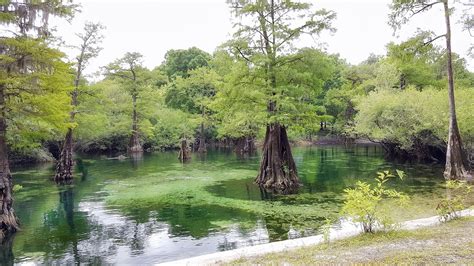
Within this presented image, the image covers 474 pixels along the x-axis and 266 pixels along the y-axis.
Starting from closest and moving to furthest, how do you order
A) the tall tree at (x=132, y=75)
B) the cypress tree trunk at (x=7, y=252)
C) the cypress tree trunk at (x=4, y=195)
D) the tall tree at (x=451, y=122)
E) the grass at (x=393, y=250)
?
1. the grass at (x=393, y=250)
2. the cypress tree trunk at (x=7, y=252)
3. the cypress tree trunk at (x=4, y=195)
4. the tall tree at (x=451, y=122)
5. the tall tree at (x=132, y=75)

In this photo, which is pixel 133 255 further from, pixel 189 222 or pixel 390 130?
pixel 390 130

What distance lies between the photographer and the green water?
1063 cm

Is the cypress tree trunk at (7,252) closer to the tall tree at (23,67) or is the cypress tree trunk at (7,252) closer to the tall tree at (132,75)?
the tall tree at (23,67)

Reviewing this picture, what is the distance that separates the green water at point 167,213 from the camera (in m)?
10.6

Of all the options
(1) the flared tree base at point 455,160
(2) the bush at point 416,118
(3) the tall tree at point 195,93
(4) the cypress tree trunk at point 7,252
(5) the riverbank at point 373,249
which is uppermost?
(3) the tall tree at point 195,93

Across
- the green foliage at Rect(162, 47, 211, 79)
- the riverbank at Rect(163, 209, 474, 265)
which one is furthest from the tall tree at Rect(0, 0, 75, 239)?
the green foliage at Rect(162, 47, 211, 79)

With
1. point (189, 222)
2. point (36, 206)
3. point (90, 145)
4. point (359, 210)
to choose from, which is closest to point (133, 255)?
point (189, 222)

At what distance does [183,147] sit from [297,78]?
2090cm

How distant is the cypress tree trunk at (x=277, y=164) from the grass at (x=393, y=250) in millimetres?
11221

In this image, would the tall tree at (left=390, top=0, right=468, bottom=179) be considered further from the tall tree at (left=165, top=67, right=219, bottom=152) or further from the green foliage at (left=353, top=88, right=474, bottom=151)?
the tall tree at (left=165, top=67, right=219, bottom=152)

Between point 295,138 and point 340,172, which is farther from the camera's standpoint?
point 295,138

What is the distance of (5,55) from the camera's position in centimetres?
1183

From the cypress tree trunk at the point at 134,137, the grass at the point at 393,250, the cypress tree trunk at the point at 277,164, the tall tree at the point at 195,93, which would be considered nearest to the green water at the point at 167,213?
the cypress tree trunk at the point at 277,164

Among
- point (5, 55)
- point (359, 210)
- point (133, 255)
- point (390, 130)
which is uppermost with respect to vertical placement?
point (5, 55)
